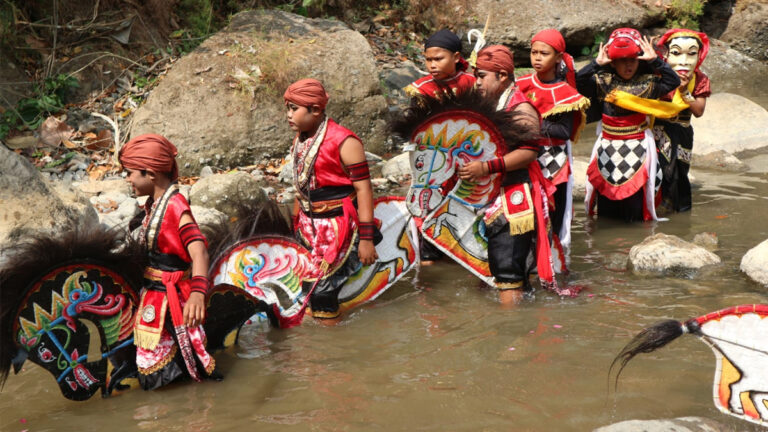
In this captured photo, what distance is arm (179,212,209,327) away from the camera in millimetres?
3912

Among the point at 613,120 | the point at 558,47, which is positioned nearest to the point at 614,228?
the point at 613,120

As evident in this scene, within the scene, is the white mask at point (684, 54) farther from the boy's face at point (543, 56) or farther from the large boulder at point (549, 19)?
the large boulder at point (549, 19)

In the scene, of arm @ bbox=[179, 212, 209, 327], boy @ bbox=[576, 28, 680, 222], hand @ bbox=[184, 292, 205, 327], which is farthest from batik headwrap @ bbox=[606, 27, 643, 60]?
hand @ bbox=[184, 292, 205, 327]

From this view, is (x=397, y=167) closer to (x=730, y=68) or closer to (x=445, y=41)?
(x=445, y=41)

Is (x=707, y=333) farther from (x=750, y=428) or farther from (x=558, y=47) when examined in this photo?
(x=558, y=47)

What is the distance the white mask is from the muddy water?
6.99 feet

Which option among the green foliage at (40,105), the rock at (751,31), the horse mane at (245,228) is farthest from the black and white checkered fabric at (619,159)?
the rock at (751,31)

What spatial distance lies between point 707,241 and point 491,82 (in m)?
2.72

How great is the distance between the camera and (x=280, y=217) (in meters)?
5.09

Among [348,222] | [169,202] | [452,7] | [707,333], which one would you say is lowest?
[707,333]

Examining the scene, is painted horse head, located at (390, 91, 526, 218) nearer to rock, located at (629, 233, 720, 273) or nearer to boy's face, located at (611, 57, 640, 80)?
rock, located at (629, 233, 720, 273)

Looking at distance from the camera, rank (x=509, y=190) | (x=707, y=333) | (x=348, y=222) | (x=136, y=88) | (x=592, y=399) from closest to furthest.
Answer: (x=707, y=333), (x=592, y=399), (x=348, y=222), (x=509, y=190), (x=136, y=88)

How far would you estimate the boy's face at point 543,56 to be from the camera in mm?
5387

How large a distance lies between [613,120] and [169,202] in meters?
4.46
